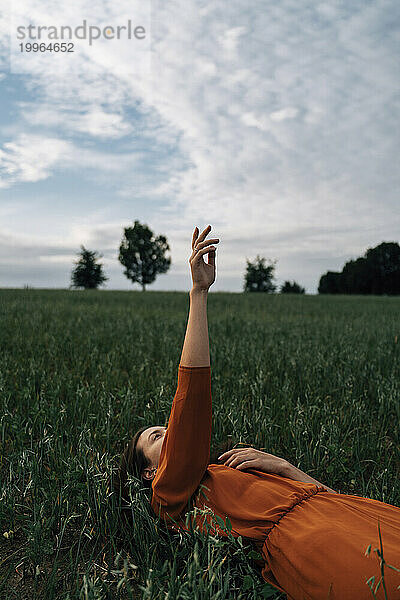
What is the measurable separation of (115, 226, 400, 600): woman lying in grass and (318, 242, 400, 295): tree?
81.0m

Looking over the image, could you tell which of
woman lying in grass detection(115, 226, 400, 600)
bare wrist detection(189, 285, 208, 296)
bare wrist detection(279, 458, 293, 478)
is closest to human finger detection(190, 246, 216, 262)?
woman lying in grass detection(115, 226, 400, 600)

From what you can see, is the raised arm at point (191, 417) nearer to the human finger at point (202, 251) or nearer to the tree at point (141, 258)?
the human finger at point (202, 251)

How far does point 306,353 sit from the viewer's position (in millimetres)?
7238

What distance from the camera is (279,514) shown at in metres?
2.35

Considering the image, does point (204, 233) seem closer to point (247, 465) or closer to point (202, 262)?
point (202, 262)

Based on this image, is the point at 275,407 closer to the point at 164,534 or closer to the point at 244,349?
the point at 164,534

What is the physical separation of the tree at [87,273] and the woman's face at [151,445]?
77.3 metres

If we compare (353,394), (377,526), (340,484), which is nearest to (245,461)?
(377,526)

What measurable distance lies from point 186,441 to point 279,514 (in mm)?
639

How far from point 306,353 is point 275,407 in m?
2.79

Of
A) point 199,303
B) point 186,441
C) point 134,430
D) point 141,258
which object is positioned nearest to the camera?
point 186,441

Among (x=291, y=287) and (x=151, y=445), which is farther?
(x=291, y=287)

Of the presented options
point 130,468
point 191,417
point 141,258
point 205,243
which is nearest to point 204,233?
point 205,243

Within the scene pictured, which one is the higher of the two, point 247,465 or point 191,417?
point 191,417
